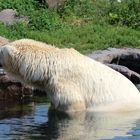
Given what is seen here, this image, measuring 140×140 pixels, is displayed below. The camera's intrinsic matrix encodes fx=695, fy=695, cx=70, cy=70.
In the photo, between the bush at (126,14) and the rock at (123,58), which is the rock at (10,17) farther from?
the rock at (123,58)

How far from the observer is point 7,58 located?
33.1ft

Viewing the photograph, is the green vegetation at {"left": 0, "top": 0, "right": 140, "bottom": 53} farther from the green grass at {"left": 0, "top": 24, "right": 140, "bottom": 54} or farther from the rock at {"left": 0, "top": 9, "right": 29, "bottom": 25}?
the rock at {"left": 0, "top": 9, "right": 29, "bottom": 25}

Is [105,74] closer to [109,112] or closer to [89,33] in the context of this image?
[109,112]

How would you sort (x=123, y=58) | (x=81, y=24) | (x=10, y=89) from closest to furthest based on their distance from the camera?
(x=10, y=89)
(x=123, y=58)
(x=81, y=24)

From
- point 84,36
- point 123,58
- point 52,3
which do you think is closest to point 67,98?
point 123,58

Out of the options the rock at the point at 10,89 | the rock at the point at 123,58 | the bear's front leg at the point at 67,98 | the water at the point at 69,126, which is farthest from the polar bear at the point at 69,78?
the rock at the point at 123,58

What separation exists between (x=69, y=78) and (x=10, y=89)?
2524 mm

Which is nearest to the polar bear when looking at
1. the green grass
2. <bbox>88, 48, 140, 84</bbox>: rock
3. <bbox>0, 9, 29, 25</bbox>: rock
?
<bbox>88, 48, 140, 84</bbox>: rock

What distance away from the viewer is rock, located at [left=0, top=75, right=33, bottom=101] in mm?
12188

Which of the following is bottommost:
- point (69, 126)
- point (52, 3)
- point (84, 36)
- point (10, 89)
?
point (69, 126)

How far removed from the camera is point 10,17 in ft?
71.5

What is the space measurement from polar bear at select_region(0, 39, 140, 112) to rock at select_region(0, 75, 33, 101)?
203 cm

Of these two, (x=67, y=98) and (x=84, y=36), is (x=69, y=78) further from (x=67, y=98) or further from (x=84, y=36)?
(x=84, y=36)

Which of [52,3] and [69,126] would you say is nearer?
[69,126]
